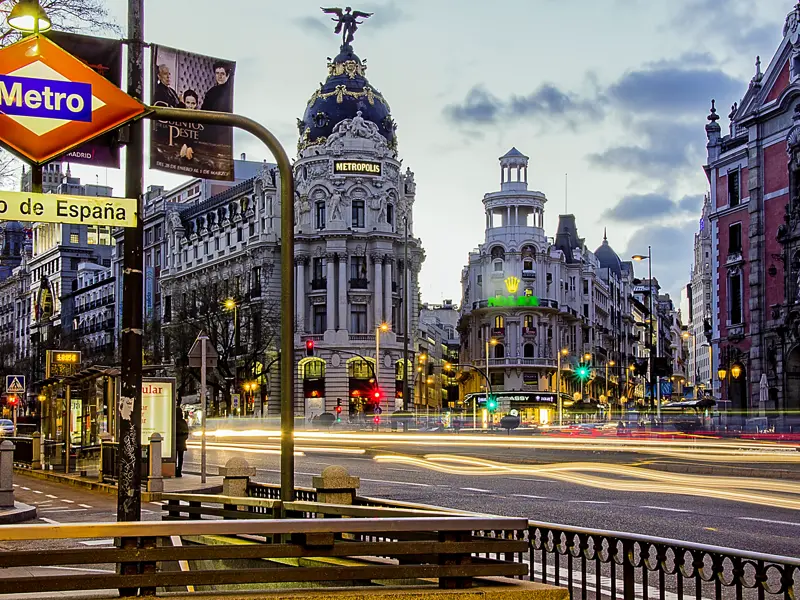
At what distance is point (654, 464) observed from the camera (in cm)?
3362

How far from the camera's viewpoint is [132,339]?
397 inches

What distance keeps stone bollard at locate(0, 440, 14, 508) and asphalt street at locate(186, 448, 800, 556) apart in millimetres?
7314

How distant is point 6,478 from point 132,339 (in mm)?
14085

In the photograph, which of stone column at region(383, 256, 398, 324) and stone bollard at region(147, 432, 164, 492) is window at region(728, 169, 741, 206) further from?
stone bollard at region(147, 432, 164, 492)

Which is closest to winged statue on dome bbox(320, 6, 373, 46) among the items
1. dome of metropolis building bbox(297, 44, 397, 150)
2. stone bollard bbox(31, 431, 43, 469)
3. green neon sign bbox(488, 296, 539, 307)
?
dome of metropolis building bbox(297, 44, 397, 150)

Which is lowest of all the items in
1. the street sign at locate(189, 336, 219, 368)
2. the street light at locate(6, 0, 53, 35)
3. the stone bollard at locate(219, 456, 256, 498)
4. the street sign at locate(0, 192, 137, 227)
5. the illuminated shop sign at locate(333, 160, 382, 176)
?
the stone bollard at locate(219, 456, 256, 498)

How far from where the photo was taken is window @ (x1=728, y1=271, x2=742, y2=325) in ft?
238

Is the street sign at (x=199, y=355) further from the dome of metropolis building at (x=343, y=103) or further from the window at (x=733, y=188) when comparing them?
the dome of metropolis building at (x=343, y=103)

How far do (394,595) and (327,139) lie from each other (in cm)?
9332

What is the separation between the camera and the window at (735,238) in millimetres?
72756

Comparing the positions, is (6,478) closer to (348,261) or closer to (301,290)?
(348,261)

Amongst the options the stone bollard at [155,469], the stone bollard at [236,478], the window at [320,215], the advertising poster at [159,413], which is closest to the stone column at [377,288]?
the window at [320,215]

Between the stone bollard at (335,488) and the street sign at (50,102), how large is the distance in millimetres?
4239

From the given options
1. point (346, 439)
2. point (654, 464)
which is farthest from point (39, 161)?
point (346, 439)
